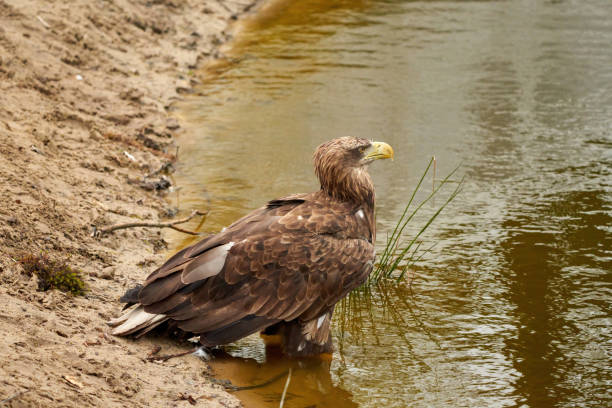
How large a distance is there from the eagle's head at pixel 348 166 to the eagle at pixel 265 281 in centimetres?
21

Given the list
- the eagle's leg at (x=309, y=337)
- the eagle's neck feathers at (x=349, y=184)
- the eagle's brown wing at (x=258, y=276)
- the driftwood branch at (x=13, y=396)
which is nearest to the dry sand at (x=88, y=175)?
the driftwood branch at (x=13, y=396)

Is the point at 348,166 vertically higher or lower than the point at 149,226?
higher

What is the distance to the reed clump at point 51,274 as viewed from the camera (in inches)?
215

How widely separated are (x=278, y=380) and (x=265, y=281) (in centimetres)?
65

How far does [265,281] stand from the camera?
Answer: 5477mm

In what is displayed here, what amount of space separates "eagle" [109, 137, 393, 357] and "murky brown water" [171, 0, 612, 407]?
0.97 ft

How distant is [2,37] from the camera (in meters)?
9.64

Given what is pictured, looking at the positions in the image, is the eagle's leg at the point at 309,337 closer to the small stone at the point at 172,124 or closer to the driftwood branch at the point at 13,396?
the driftwood branch at the point at 13,396

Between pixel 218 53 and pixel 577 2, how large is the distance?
22.8ft

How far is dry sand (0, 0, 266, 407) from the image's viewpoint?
4.62 metres

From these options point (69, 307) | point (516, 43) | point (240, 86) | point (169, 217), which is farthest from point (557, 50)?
point (69, 307)

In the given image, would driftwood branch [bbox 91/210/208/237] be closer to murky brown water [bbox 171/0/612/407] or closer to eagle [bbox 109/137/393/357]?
murky brown water [bbox 171/0/612/407]

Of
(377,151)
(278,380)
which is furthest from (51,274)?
(377,151)

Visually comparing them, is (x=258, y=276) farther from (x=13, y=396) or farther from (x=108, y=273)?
(x=13, y=396)
